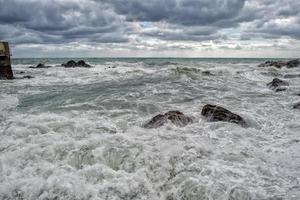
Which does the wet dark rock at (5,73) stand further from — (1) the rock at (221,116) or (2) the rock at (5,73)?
(1) the rock at (221,116)

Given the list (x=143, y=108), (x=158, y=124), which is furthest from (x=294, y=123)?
(x=143, y=108)

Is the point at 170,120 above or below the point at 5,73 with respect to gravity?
below

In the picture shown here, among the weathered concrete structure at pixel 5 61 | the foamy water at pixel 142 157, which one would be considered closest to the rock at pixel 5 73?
the weathered concrete structure at pixel 5 61

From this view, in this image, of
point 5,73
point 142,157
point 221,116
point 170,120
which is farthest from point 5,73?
point 142,157

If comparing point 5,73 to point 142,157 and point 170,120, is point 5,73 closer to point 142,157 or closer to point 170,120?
point 170,120

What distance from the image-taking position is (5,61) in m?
24.7

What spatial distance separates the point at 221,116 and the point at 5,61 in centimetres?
1986

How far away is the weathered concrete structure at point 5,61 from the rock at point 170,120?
61.0ft

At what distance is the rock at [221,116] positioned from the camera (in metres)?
9.65

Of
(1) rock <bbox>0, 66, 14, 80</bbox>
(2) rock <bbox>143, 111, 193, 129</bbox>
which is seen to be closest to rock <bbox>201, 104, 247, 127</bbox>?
(2) rock <bbox>143, 111, 193, 129</bbox>

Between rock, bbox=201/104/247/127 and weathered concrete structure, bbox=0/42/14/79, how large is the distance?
1885 cm

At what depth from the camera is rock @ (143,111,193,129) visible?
9180 mm

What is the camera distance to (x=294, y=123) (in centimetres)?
980

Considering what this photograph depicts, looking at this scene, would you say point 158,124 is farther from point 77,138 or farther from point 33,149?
point 33,149
